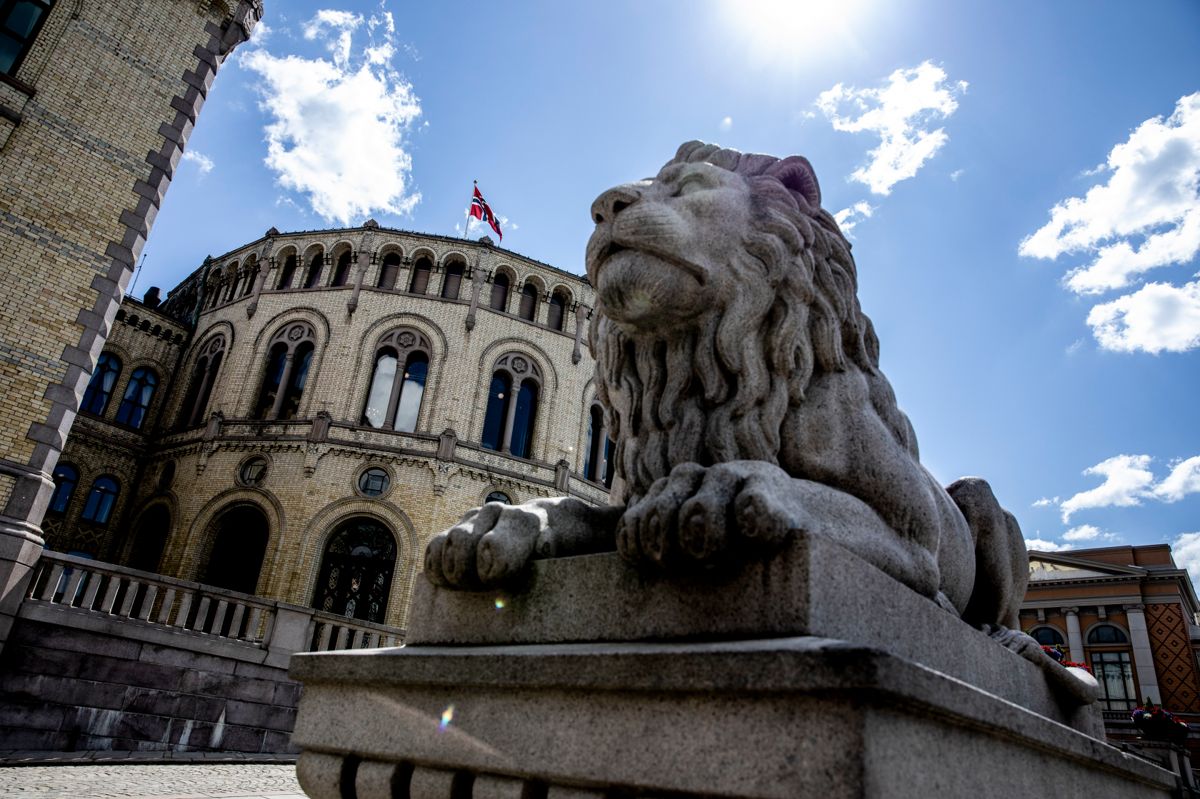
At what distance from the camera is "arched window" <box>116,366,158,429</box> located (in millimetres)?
23969

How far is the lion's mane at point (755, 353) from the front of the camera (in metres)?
2.37

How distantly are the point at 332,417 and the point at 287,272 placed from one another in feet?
22.4

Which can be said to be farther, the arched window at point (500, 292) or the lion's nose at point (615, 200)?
the arched window at point (500, 292)

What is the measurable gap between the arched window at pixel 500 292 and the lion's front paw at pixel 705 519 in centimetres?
2315

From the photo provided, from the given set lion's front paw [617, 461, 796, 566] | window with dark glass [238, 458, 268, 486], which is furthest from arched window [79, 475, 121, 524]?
lion's front paw [617, 461, 796, 566]

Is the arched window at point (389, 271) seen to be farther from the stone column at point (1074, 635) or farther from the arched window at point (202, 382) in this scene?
the stone column at point (1074, 635)

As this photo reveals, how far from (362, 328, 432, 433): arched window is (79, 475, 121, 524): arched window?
27.1ft

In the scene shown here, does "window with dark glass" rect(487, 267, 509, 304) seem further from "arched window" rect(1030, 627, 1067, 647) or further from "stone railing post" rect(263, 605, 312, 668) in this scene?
"arched window" rect(1030, 627, 1067, 647)

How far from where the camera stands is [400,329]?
23.3 meters

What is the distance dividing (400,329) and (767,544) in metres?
22.8

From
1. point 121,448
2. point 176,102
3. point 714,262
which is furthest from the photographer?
point 121,448

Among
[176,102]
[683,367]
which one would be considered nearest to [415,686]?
[683,367]

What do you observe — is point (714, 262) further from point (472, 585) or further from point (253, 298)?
point (253, 298)

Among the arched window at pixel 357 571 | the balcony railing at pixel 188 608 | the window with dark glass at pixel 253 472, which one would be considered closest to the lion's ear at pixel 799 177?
the balcony railing at pixel 188 608
